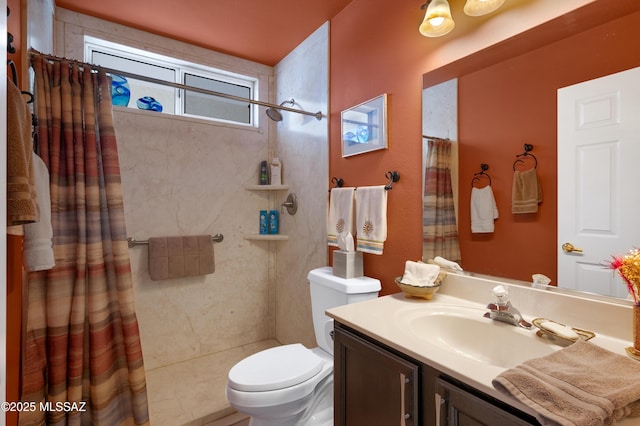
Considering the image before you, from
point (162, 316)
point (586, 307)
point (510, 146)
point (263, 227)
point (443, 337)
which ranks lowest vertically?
point (162, 316)

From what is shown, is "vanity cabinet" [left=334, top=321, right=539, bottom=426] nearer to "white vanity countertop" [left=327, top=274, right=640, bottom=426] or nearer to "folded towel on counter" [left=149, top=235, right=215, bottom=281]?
"white vanity countertop" [left=327, top=274, right=640, bottom=426]

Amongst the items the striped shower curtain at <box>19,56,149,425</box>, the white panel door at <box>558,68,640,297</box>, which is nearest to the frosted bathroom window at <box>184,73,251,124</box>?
the striped shower curtain at <box>19,56,149,425</box>

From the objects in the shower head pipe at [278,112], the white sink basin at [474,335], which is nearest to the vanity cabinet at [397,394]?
the white sink basin at [474,335]

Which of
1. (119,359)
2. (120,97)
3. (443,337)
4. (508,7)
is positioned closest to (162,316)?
(119,359)

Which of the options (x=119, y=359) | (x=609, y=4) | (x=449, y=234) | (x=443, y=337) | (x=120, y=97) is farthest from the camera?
(x=120, y=97)

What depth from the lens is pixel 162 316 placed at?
238cm

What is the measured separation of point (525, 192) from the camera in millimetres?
1148

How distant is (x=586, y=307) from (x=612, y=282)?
4.2 inches

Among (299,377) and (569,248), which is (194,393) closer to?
(299,377)

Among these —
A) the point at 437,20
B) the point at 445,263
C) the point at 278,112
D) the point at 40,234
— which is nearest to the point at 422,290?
the point at 445,263

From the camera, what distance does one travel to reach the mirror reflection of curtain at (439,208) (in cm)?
139

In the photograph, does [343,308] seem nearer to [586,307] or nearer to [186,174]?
[586,307]

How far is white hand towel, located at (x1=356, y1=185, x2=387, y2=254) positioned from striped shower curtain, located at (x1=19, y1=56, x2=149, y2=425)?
1.24m

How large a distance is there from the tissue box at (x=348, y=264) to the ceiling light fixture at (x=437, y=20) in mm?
1107
